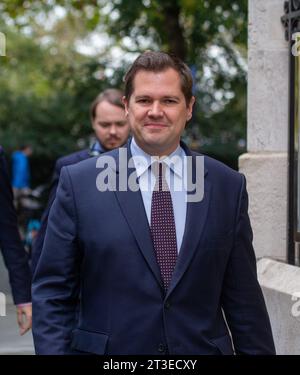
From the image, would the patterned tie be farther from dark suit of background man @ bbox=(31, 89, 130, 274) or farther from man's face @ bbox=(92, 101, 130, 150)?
man's face @ bbox=(92, 101, 130, 150)

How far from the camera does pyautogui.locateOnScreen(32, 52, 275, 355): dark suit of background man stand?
3.06 m

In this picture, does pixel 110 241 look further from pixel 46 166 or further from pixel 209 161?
pixel 46 166

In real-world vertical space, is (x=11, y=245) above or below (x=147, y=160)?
below

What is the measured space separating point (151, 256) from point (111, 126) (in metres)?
3.07

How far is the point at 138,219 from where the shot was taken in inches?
122

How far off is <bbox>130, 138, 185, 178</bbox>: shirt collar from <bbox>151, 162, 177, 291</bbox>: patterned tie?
0.07ft

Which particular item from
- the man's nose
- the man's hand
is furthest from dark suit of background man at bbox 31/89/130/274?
the man's nose

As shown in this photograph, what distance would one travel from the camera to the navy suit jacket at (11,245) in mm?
4645

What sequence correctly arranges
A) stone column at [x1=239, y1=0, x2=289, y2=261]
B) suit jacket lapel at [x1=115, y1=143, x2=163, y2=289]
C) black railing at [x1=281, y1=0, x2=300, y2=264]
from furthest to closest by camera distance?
stone column at [x1=239, y1=0, x2=289, y2=261], black railing at [x1=281, y1=0, x2=300, y2=264], suit jacket lapel at [x1=115, y1=143, x2=163, y2=289]

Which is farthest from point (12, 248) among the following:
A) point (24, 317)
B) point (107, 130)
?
point (107, 130)

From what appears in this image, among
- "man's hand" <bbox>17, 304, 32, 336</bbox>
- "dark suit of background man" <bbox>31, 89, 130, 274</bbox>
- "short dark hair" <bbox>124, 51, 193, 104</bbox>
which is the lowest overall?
"man's hand" <bbox>17, 304, 32, 336</bbox>

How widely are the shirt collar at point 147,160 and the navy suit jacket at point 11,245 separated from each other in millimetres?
1548

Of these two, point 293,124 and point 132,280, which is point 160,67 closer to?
point 132,280

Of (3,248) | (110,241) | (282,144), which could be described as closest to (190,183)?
(110,241)
